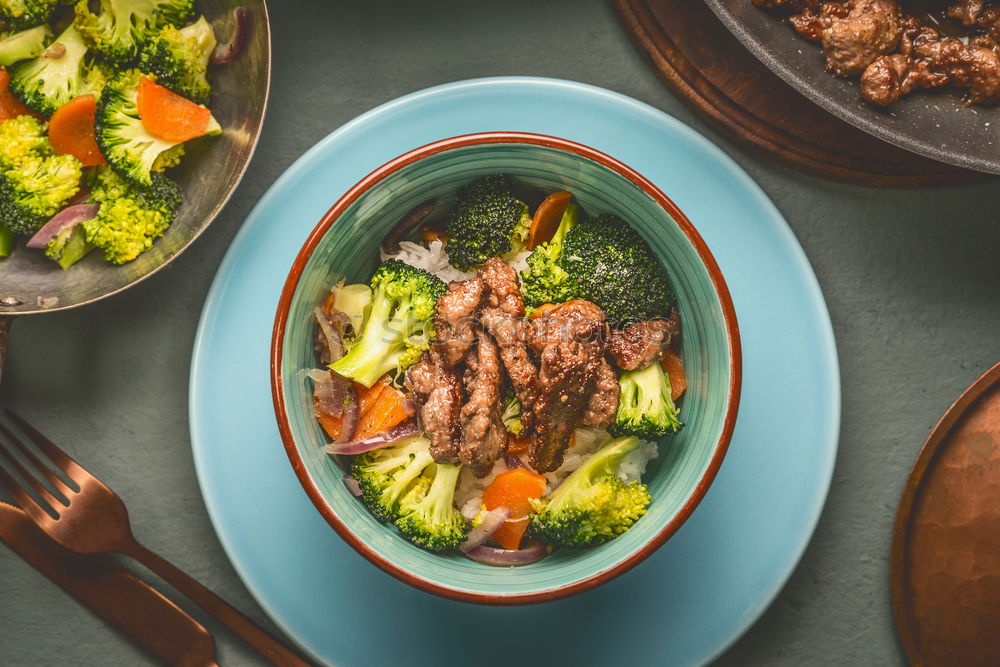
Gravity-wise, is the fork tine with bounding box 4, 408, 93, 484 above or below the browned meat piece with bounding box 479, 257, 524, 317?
below

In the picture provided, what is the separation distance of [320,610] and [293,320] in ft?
3.48

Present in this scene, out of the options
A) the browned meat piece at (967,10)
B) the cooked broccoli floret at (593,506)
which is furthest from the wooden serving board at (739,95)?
the cooked broccoli floret at (593,506)

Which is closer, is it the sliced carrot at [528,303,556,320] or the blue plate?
the sliced carrot at [528,303,556,320]

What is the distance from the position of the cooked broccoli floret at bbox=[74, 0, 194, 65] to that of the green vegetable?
0.75 m

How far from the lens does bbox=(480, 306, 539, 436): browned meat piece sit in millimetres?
2234

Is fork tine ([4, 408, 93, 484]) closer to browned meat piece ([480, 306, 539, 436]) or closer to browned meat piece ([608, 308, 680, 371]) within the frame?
browned meat piece ([480, 306, 539, 436])

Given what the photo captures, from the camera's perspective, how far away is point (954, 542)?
2865mm

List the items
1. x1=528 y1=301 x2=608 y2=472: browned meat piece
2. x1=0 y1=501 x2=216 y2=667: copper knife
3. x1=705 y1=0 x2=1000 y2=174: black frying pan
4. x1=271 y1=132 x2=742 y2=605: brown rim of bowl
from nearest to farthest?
x1=271 y1=132 x2=742 y2=605: brown rim of bowl → x1=528 y1=301 x2=608 y2=472: browned meat piece → x1=705 y1=0 x2=1000 y2=174: black frying pan → x1=0 y1=501 x2=216 y2=667: copper knife

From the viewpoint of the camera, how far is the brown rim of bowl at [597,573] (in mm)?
1986

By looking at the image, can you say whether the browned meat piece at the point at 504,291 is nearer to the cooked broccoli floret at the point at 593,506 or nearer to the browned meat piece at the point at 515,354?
the browned meat piece at the point at 515,354

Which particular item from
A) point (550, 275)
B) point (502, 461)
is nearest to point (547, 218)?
point (550, 275)

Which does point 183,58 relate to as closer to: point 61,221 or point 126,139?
point 126,139

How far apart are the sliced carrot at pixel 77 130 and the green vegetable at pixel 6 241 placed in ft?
1.13

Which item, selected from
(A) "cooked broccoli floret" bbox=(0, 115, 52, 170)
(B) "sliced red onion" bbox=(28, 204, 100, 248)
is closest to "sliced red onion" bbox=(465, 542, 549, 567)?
(B) "sliced red onion" bbox=(28, 204, 100, 248)
